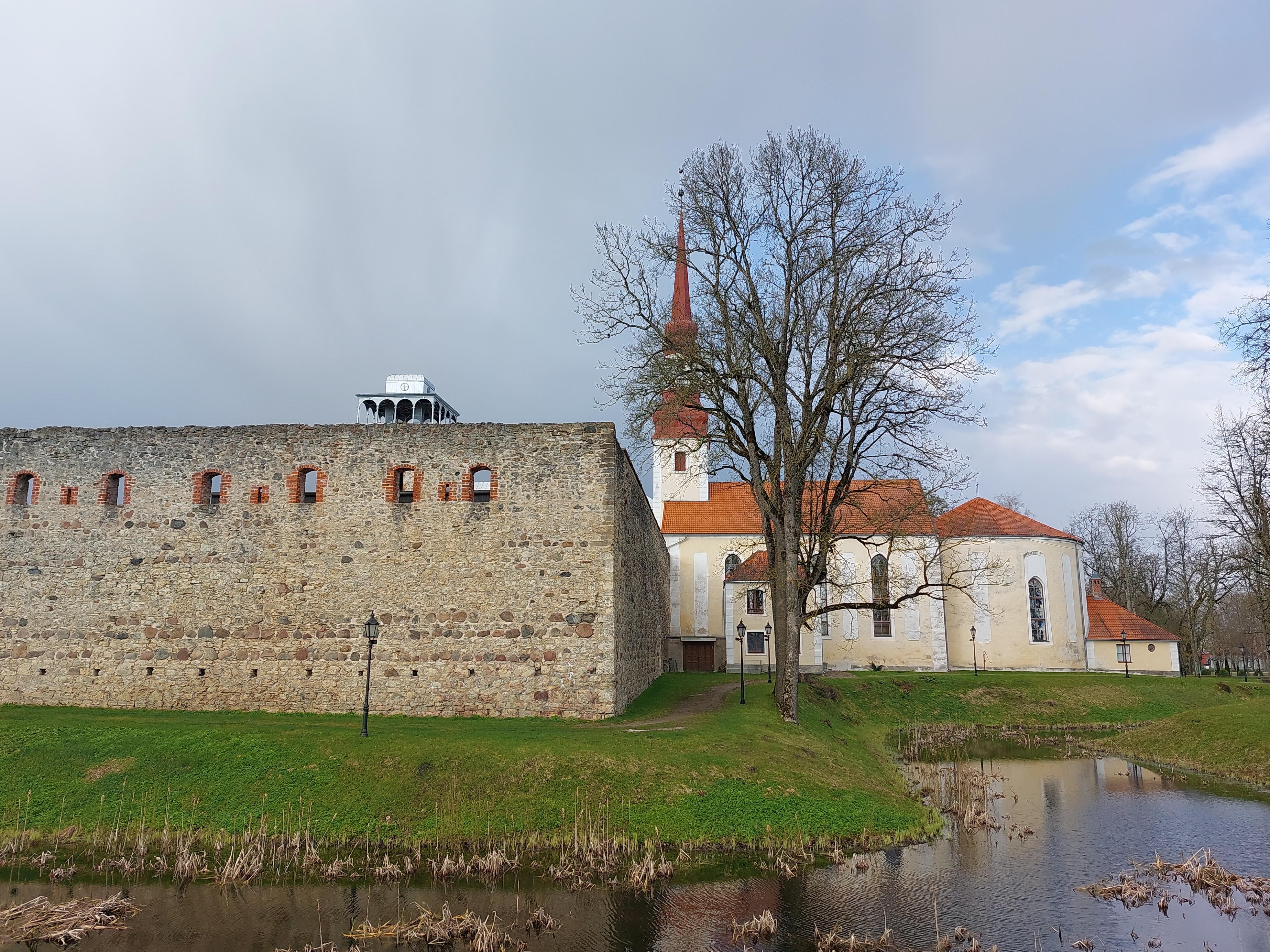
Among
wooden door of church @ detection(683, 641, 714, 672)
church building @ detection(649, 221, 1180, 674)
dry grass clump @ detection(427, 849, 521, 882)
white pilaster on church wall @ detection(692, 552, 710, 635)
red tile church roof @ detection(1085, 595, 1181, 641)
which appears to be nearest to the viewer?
dry grass clump @ detection(427, 849, 521, 882)

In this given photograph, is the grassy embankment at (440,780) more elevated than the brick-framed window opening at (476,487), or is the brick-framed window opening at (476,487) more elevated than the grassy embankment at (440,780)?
the brick-framed window opening at (476,487)

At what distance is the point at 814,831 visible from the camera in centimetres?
1117

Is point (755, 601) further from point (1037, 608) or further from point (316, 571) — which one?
point (316, 571)

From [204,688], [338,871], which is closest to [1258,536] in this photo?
[338,871]

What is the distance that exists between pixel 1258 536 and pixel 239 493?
32.7 m

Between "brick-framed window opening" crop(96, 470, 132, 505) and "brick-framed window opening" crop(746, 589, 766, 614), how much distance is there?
23.6 meters

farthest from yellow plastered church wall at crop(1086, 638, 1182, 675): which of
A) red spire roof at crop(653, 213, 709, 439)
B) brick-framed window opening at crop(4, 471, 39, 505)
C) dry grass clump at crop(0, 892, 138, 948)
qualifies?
brick-framed window opening at crop(4, 471, 39, 505)

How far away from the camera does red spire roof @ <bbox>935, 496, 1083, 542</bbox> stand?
118 ft

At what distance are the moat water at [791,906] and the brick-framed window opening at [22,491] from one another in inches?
439

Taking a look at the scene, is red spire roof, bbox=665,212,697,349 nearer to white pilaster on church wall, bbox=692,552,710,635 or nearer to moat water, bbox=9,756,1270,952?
moat water, bbox=9,756,1270,952

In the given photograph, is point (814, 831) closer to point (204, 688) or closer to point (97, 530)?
point (204, 688)

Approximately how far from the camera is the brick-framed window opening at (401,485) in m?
16.5

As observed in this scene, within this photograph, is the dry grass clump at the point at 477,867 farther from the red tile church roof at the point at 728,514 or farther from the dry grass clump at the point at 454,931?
the red tile church roof at the point at 728,514

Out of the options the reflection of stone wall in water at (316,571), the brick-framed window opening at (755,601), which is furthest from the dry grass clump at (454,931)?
the brick-framed window opening at (755,601)
